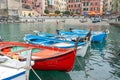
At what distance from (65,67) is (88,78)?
180cm

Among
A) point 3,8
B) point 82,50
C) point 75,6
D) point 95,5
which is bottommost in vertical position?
point 82,50

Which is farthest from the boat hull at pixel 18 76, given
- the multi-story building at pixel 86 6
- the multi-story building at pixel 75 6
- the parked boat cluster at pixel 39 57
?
the multi-story building at pixel 75 6

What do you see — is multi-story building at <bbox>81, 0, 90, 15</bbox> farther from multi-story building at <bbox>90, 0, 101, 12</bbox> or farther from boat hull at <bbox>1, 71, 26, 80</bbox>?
boat hull at <bbox>1, 71, 26, 80</bbox>

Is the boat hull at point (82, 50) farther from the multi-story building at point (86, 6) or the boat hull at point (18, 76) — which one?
the multi-story building at point (86, 6)

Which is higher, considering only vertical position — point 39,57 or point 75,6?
point 75,6

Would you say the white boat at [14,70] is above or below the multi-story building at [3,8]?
below

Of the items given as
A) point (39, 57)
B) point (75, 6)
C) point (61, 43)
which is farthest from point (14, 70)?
point (75, 6)

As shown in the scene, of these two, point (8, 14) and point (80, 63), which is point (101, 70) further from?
point (8, 14)

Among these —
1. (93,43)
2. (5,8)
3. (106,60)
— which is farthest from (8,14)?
(106,60)

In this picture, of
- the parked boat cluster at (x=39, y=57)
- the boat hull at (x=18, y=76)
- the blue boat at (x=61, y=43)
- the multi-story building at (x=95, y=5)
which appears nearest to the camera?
the boat hull at (x=18, y=76)

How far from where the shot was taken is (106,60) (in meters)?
23.5

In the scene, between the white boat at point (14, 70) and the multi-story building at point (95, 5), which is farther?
the multi-story building at point (95, 5)

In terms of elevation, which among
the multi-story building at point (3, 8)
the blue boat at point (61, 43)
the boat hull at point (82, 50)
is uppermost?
the multi-story building at point (3, 8)

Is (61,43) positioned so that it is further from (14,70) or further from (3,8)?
(3,8)
